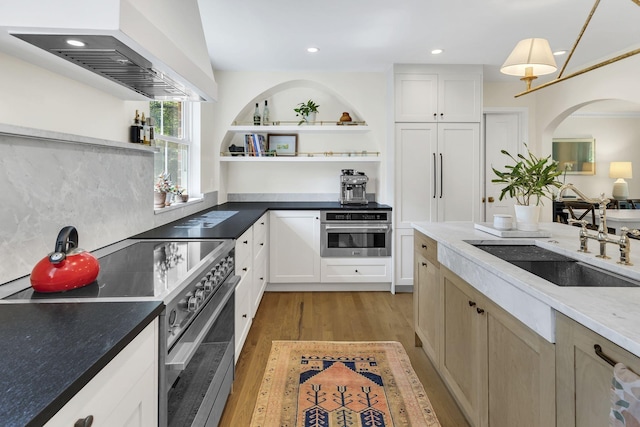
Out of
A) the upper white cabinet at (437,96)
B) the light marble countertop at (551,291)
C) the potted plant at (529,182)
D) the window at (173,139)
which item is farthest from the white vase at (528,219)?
the window at (173,139)

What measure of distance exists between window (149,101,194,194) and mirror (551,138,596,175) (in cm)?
665

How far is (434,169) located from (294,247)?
5.91ft

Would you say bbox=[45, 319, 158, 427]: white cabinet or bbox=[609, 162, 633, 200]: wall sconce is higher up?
bbox=[609, 162, 633, 200]: wall sconce

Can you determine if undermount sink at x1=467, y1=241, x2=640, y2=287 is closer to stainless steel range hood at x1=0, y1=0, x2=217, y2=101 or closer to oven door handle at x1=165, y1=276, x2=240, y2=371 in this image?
oven door handle at x1=165, y1=276, x2=240, y2=371

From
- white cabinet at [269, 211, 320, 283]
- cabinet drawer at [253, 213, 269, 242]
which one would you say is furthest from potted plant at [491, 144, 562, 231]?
white cabinet at [269, 211, 320, 283]

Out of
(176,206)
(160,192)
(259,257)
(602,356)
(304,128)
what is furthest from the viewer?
(304,128)

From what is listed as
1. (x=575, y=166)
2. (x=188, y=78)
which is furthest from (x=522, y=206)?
(x=575, y=166)

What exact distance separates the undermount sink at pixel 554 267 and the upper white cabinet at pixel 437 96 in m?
2.39

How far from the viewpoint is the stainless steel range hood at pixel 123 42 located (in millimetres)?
1041

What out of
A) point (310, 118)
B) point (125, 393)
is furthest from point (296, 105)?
point (125, 393)

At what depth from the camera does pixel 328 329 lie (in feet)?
9.91

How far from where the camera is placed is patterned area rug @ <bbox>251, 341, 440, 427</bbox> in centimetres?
188

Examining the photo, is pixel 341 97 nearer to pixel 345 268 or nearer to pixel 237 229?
pixel 345 268

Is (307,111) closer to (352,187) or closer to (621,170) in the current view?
(352,187)
